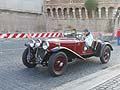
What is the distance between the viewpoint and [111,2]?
6316 centimetres

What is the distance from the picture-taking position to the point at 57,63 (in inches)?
328

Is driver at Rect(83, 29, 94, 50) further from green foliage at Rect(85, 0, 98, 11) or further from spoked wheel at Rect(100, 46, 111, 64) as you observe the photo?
green foliage at Rect(85, 0, 98, 11)

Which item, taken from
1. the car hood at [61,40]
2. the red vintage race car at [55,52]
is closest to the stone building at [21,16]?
the red vintage race car at [55,52]

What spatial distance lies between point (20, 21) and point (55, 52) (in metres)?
23.9

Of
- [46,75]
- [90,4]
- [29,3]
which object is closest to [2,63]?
[46,75]

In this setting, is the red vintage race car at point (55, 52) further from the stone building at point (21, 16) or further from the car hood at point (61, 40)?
the stone building at point (21, 16)

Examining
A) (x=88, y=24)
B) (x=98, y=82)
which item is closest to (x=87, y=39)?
(x=98, y=82)

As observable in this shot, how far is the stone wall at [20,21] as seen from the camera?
29712 mm

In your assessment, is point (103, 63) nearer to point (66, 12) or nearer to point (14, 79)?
point (14, 79)

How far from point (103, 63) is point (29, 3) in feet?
81.2

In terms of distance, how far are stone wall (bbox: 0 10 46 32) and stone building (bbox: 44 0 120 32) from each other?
1352 centimetres

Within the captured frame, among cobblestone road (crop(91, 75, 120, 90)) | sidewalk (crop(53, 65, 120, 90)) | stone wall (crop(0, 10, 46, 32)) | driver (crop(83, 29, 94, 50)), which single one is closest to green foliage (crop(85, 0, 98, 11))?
stone wall (crop(0, 10, 46, 32))

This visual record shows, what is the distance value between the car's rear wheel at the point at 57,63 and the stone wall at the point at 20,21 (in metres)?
21.2

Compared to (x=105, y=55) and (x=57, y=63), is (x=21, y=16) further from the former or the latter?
(x=57, y=63)
